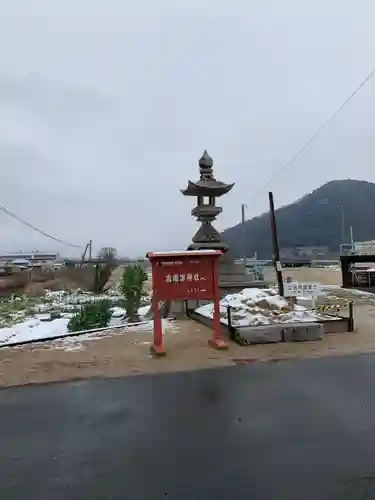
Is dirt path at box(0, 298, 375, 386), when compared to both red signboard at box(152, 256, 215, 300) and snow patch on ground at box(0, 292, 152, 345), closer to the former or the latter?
red signboard at box(152, 256, 215, 300)

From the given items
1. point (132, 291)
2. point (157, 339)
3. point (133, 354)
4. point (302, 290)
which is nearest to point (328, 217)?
point (132, 291)

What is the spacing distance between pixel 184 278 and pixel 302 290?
18.2 ft

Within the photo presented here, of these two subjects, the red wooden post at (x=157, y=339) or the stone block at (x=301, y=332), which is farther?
the stone block at (x=301, y=332)

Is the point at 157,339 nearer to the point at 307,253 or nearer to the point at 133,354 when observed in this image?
the point at 133,354

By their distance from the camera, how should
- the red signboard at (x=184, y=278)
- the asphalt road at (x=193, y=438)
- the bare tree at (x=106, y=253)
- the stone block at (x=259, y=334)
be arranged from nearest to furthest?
the asphalt road at (x=193, y=438), the red signboard at (x=184, y=278), the stone block at (x=259, y=334), the bare tree at (x=106, y=253)

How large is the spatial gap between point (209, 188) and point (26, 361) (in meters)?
10.8

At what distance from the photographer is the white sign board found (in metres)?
13.9

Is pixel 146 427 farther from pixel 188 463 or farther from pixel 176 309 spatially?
pixel 176 309

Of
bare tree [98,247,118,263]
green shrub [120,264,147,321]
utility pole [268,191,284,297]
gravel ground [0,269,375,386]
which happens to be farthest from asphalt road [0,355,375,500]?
bare tree [98,247,118,263]

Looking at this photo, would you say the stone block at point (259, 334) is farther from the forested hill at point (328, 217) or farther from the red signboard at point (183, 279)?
the forested hill at point (328, 217)

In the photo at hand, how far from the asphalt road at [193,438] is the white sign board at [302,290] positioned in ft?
22.5

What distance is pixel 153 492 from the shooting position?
11.2 ft

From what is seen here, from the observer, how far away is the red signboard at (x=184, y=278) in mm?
9781

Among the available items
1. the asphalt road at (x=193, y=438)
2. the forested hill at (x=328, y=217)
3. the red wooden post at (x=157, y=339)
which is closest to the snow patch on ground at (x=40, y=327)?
the red wooden post at (x=157, y=339)
